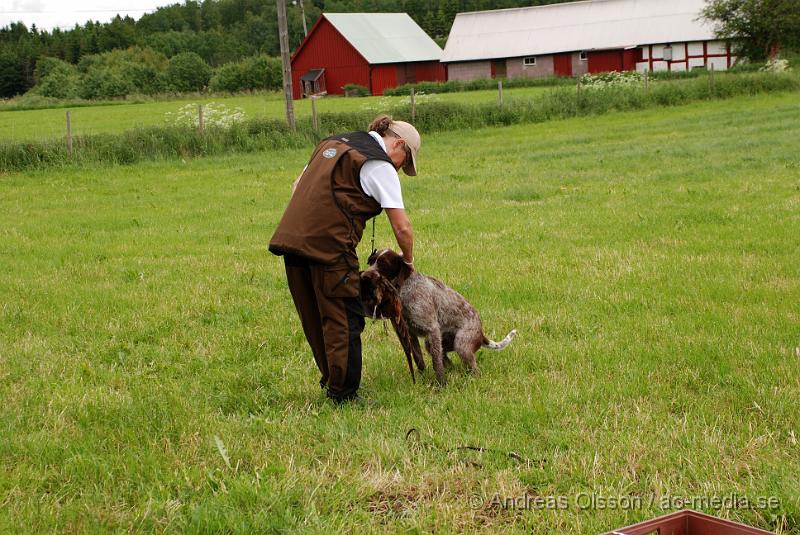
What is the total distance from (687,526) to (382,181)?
9.89 ft

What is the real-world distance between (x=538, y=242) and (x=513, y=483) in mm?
7038

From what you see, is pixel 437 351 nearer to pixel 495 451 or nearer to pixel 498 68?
pixel 495 451

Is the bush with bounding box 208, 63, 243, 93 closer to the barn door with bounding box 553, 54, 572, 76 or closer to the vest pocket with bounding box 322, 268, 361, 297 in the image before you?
the barn door with bounding box 553, 54, 572, 76

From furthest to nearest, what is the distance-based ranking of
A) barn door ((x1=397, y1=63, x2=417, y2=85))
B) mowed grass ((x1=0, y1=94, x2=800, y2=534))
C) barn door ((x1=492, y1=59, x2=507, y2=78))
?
1. barn door ((x1=492, y1=59, x2=507, y2=78))
2. barn door ((x1=397, y1=63, x2=417, y2=85))
3. mowed grass ((x1=0, y1=94, x2=800, y2=534))

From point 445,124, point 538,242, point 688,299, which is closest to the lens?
point 688,299

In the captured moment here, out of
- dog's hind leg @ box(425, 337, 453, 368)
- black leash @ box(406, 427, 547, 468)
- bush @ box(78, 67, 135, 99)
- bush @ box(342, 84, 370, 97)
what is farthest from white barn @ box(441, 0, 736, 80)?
black leash @ box(406, 427, 547, 468)

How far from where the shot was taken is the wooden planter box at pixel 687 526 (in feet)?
9.89

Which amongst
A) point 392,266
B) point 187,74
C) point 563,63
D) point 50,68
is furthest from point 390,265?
point 50,68

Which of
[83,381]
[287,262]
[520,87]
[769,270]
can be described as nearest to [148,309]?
[83,381]

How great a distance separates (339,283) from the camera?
221 inches

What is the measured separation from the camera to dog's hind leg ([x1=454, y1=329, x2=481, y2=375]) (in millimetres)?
6445

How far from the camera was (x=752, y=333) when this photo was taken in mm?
6934

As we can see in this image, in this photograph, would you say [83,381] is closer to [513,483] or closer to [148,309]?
[148,309]

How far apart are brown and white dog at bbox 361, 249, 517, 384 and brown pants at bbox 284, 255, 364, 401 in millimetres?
172
